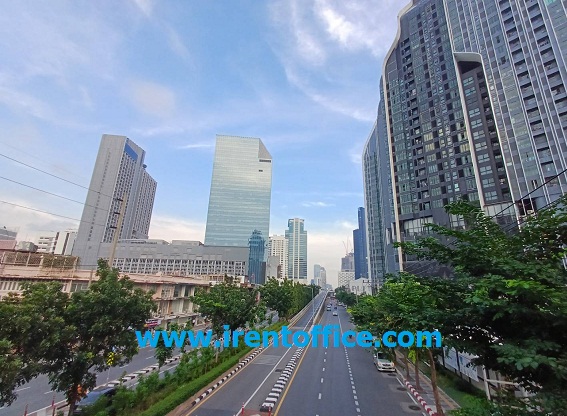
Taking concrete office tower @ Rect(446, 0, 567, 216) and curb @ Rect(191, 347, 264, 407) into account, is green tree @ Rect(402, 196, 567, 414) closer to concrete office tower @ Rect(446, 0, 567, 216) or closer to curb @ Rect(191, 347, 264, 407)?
curb @ Rect(191, 347, 264, 407)

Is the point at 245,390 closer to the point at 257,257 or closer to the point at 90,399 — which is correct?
the point at 90,399

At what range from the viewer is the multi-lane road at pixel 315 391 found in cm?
1906

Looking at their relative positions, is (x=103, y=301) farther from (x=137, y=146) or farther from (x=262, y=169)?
(x=137, y=146)

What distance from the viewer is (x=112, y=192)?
15288 cm

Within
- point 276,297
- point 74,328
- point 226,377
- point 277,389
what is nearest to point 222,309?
point 226,377

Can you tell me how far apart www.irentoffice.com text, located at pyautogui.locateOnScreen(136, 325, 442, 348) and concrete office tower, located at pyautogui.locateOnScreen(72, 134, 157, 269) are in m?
103

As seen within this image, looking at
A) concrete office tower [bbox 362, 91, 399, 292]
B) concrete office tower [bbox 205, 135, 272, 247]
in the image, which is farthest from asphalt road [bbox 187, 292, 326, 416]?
concrete office tower [bbox 205, 135, 272, 247]

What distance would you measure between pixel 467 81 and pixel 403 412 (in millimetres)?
75557

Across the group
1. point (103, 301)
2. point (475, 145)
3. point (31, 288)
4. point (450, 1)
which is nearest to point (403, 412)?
point (103, 301)

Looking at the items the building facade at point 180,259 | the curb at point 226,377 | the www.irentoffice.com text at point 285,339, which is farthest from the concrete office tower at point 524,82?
the building facade at point 180,259

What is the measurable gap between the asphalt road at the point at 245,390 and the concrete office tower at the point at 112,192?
108760mm

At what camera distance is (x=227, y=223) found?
155000 mm

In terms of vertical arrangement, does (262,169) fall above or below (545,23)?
above

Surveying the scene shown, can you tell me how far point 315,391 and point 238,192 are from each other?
141481 millimetres
